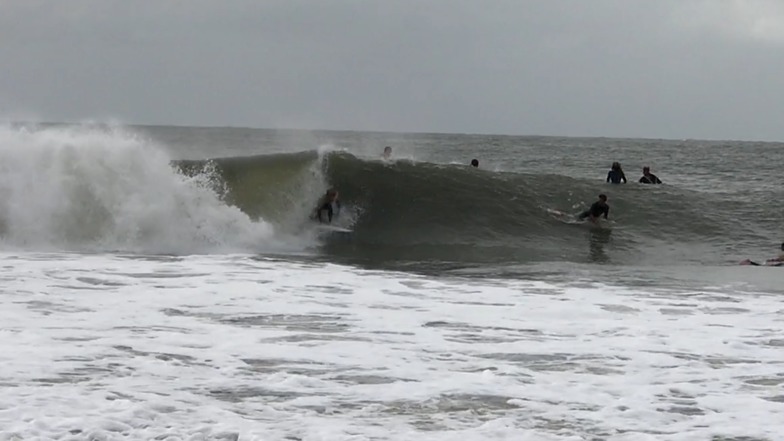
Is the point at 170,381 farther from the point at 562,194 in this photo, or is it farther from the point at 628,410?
the point at 562,194

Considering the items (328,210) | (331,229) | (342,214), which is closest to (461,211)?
(342,214)

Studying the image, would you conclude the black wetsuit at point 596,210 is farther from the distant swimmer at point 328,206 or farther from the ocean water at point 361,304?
the distant swimmer at point 328,206

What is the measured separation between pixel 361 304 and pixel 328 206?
30.0 feet

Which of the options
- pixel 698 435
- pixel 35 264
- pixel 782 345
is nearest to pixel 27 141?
pixel 35 264

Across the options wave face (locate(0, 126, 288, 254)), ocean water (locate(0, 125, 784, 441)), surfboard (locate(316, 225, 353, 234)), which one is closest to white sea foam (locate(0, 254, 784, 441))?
ocean water (locate(0, 125, 784, 441))

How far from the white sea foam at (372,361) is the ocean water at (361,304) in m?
0.03

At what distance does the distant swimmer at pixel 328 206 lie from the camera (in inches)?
750

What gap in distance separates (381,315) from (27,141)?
33.2ft

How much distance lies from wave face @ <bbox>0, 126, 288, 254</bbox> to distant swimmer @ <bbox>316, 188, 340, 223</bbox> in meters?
1.66

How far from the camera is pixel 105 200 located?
1655 centimetres

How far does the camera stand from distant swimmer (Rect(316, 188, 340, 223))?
19.1 metres

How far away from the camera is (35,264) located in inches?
492

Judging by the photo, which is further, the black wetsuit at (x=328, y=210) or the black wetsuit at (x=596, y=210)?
the black wetsuit at (x=596, y=210)

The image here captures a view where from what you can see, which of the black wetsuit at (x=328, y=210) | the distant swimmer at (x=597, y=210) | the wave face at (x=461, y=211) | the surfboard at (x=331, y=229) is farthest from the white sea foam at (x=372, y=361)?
the distant swimmer at (x=597, y=210)
